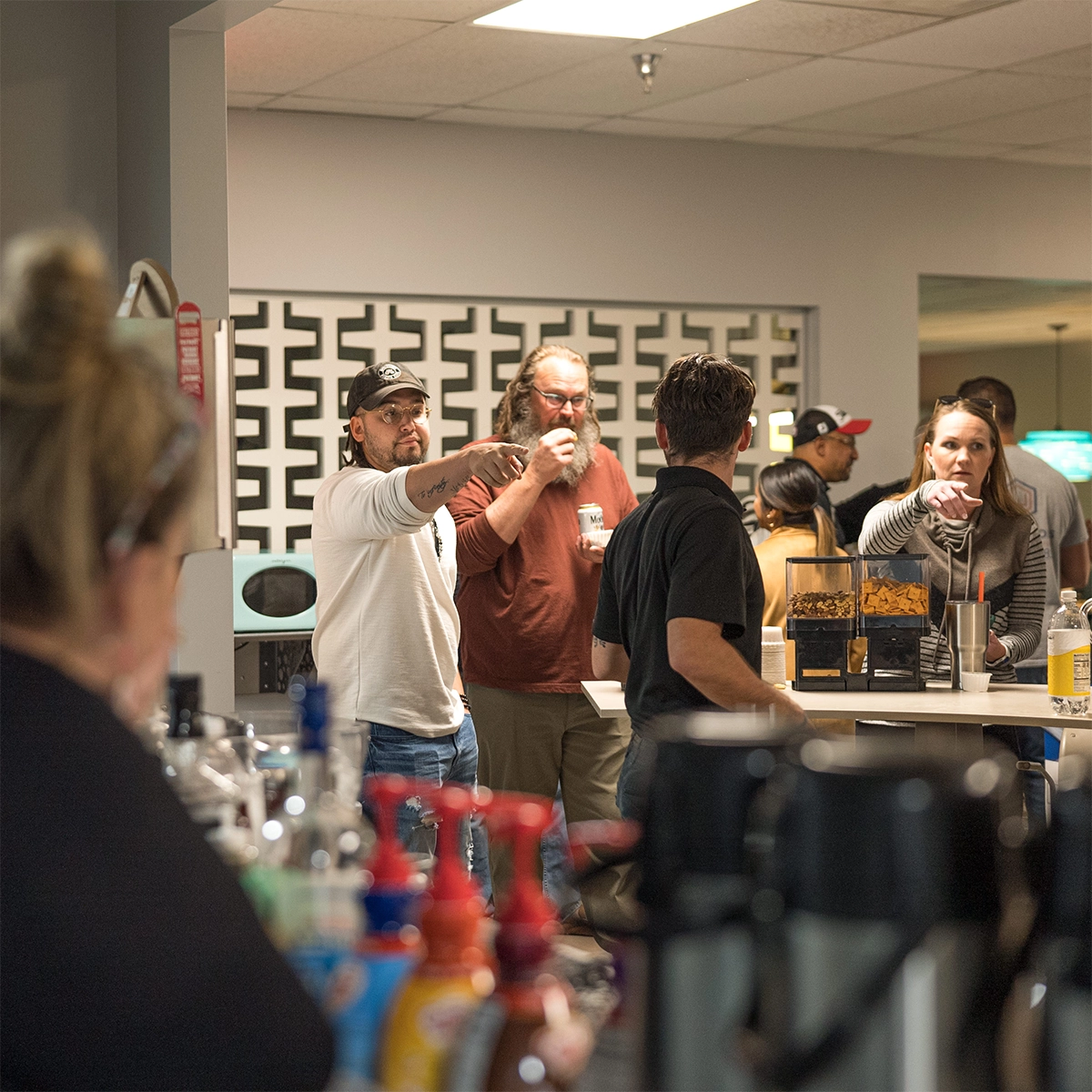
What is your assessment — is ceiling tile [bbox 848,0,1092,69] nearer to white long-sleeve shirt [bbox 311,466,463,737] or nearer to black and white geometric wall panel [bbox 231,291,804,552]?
black and white geometric wall panel [bbox 231,291,804,552]

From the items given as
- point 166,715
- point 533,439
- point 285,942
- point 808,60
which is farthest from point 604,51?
point 285,942

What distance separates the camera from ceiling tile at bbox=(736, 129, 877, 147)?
611 cm

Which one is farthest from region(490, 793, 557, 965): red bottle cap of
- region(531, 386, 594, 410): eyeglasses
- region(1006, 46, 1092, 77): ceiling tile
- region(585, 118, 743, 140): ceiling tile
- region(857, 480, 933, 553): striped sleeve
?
region(585, 118, 743, 140): ceiling tile

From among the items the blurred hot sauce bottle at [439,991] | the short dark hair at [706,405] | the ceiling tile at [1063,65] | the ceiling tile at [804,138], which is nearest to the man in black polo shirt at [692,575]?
the short dark hair at [706,405]

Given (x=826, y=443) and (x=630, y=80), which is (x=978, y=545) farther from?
(x=630, y=80)

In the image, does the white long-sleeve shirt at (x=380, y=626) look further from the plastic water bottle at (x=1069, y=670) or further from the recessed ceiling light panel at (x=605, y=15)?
the recessed ceiling light panel at (x=605, y=15)

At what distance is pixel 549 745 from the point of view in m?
3.75

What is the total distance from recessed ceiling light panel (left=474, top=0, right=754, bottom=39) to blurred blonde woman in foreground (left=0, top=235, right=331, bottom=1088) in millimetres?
3774

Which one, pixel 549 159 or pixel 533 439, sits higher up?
pixel 549 159

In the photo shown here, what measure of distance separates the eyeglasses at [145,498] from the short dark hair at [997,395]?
14.9 ft

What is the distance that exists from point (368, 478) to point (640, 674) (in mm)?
792

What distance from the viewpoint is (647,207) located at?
6.13 m

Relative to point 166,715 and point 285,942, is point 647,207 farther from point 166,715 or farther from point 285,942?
point 285,942

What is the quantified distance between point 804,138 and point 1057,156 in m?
1.34
